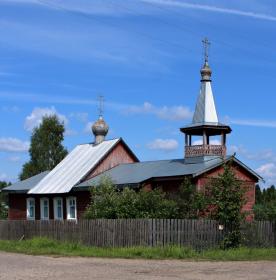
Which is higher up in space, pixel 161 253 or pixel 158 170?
pixel 158 170

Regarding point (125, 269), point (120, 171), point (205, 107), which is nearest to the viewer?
point (125, 269)

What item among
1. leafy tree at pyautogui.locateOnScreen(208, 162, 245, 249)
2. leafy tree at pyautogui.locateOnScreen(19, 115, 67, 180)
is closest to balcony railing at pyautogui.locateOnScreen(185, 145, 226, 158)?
leafy tree at pyautogui.locateOnScreen(208, 162, 245, 249)

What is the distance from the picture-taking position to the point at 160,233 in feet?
80.7

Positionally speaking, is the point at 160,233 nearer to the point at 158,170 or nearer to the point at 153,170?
the point at 158,170

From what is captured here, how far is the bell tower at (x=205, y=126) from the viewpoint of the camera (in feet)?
107

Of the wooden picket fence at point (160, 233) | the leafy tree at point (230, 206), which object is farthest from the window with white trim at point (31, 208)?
the leafy tree at point (230, 206)

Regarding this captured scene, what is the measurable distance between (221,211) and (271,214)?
3.91 m

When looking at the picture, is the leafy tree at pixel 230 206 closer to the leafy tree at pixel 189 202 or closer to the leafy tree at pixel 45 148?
the leafy tree at pixel 189 202

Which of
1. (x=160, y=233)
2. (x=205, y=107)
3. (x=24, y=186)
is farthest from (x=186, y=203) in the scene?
(x=24, y=186)

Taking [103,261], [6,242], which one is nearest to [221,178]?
[103,261]

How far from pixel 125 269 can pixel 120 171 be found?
18735 millimetres

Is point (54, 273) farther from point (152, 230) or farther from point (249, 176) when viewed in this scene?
point (249, 176)

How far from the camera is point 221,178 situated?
25.3m

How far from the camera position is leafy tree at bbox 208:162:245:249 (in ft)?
80.5
